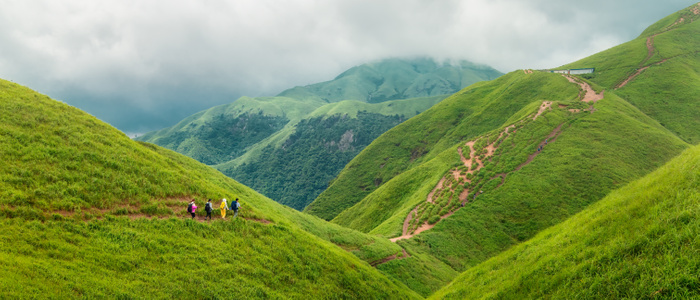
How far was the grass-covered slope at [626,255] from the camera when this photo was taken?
12.3 meters

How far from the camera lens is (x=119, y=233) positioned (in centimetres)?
1933

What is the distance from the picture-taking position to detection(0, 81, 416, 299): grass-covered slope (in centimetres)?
1559

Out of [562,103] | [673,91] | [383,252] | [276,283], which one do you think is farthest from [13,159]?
[673,91]

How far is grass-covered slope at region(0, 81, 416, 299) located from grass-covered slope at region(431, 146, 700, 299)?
12532 millimetres

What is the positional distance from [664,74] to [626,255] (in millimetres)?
144865

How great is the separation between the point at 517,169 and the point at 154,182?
5862 centimetres

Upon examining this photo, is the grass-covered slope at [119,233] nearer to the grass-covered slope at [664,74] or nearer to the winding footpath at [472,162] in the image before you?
the winding footpath at [472,162]

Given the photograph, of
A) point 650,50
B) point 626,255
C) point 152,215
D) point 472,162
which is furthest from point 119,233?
point 650,50

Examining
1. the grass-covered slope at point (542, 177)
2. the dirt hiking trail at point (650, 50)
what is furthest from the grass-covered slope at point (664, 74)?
the grass-covered slope at point (542, 177)

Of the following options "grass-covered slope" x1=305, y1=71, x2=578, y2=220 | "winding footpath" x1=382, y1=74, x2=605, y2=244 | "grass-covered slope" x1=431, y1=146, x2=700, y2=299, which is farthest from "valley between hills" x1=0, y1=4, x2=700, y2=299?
"grass-covered slope" x1=305, y1=71, x2=578, y2=220

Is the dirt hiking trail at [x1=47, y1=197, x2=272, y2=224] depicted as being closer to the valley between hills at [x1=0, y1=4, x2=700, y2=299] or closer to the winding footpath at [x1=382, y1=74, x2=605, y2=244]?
the valley between hills at [x1=0, y1=4, x2=700, y2=299]

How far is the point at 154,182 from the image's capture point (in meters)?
26.5

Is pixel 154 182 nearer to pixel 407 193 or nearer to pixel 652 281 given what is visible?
pixel 652 281

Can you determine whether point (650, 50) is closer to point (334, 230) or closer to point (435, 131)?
point (435, 131)
